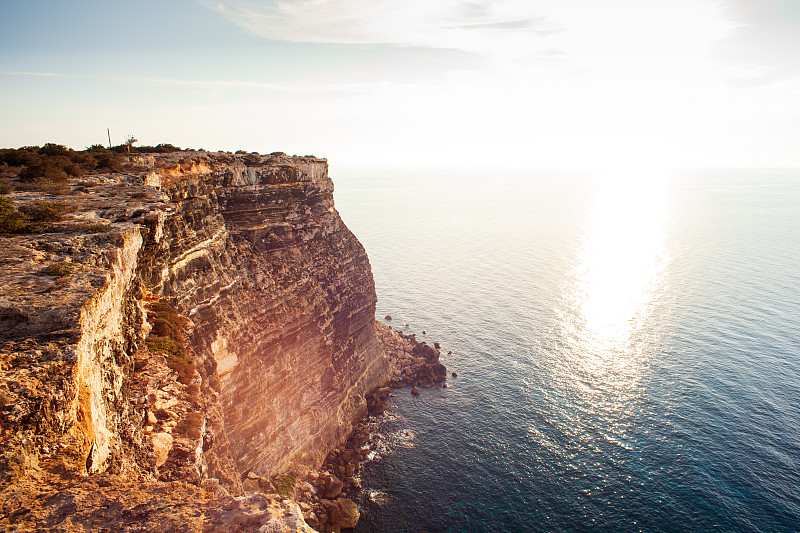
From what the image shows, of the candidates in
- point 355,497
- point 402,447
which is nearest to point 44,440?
point 355,497

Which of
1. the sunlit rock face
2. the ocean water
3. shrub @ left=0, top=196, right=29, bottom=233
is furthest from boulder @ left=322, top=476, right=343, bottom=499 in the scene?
shrub @ left=0, top=196, right=29, bottom=233

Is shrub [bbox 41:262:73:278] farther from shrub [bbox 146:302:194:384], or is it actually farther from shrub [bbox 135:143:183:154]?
shrub [bbox 135:143:183:154]

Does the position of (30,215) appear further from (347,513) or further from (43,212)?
(347,513)

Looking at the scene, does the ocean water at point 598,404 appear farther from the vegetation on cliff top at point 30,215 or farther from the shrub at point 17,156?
the shrub at point 17,156

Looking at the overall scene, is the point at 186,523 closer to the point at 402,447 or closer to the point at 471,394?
the point at 402,447

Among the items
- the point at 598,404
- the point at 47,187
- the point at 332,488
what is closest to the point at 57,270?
the point at 47,187

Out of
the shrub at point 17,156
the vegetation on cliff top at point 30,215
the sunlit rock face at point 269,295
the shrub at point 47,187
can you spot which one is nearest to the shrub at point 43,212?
the vegetation on cliff top at point 30,215
